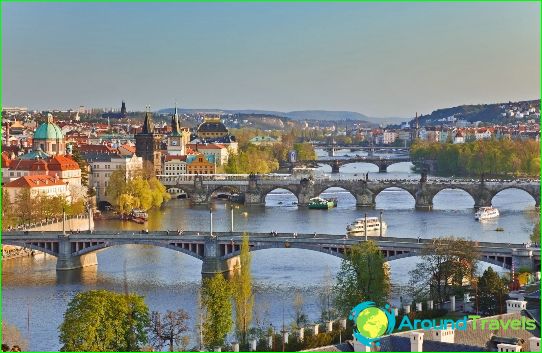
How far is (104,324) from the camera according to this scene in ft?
59.2

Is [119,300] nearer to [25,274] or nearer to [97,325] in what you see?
[97,325]

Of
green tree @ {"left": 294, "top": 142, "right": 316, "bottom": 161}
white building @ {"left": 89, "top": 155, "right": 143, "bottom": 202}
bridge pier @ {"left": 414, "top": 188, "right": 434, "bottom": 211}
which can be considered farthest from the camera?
green tree @ {"left": 294, "top": 142, "right": 316, "bottom": 161}

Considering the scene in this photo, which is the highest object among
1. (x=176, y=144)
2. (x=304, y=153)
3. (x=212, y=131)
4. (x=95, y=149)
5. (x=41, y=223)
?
(x=212, y=131)

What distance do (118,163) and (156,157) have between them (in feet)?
23.6

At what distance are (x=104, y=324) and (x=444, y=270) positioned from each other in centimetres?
619

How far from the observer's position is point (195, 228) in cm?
3597

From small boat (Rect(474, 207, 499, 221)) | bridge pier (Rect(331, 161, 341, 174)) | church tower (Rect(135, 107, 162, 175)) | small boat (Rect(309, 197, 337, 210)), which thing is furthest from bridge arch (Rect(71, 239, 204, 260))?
bridge pier (Rect(331, 161, 341, 174))

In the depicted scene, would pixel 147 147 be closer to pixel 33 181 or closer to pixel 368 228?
pixel 33 181

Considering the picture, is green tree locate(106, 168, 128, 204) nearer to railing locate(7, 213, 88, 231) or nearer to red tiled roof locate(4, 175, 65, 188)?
red tiled roof locate(4, 175, 65, 188)

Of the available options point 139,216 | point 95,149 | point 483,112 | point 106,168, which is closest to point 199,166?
point 95,149

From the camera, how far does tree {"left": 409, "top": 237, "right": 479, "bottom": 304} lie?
809 inches

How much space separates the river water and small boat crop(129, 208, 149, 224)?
33 cm

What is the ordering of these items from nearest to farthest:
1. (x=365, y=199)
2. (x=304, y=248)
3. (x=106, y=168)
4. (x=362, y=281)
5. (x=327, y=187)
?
1. (x=362, y=281)
2. (x=304, y=248)
3. (x=365, y=199)
4. (x=327, y=187)
5. (x=106, y=168)

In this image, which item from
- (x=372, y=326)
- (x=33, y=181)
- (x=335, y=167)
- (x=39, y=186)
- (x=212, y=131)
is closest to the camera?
(x=372, y=326)
